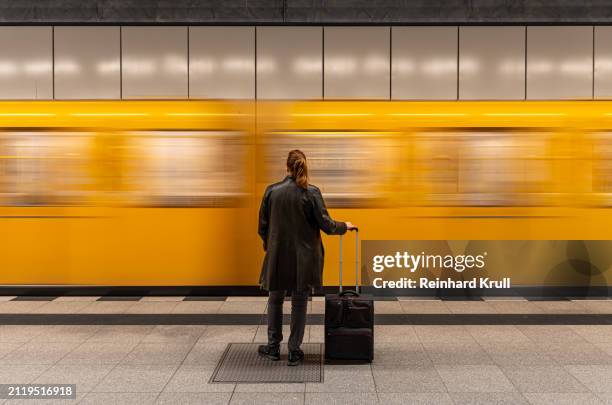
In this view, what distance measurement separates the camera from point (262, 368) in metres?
5.40

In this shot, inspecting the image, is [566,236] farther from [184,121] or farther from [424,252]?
[184,121]

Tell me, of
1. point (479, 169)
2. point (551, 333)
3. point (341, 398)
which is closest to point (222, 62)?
point (479, 169)

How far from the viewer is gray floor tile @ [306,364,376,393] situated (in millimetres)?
4836

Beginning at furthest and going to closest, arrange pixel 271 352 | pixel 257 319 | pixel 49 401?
1. pixel 257 319
2. pixel 271 352
3. pixel 49 401

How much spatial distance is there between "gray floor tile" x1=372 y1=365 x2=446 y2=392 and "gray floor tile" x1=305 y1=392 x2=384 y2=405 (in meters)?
0.21

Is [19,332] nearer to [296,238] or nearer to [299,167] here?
[296,238]

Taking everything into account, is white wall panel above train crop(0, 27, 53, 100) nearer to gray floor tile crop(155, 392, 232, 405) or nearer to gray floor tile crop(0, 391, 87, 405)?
gray floor tile crop(0, 391, 87, 405)

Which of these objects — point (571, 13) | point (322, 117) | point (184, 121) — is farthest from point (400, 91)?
point (184, 121)

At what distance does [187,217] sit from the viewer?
8.55 meters

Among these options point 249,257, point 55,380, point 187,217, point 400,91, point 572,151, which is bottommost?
point 55,380

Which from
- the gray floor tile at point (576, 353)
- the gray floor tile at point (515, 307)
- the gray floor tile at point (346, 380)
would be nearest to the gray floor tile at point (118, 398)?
the gray floor tile at point (346, 380)

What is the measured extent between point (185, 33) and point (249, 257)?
5977 millimetres

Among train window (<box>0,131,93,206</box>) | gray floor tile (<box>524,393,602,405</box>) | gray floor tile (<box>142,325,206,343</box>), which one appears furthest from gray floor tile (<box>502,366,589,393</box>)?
train window (<box>0,131,93,206</box>)

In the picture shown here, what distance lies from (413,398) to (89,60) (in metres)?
10.5
